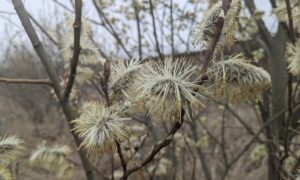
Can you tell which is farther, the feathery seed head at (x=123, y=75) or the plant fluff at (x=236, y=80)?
the feathery seed head at (x=123, y=75)

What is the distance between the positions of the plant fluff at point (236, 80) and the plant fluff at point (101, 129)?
1.01ft

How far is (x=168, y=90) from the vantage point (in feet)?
4.74

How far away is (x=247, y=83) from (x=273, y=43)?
2287 mm

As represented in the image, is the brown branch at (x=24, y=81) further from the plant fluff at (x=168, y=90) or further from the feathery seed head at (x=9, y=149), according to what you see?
the plant fluff at (x=168, y=90)

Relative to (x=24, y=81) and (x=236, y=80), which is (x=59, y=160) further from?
(x=236, y=80)

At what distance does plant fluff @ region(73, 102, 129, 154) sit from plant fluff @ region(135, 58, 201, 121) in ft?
0.42

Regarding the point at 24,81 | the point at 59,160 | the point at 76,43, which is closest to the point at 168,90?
the point at 76,43

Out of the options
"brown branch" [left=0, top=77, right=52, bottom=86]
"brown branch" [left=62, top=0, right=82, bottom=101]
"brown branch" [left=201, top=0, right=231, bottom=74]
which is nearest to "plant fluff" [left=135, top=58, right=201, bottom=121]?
"brown branch" [left=201, top=0, right=231, bottom=74]

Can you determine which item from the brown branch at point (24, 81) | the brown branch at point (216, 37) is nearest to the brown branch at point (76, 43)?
the brown branch at point (24, 81)

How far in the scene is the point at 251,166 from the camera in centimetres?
883

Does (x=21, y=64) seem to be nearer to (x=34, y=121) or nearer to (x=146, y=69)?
(x=34, y=121)

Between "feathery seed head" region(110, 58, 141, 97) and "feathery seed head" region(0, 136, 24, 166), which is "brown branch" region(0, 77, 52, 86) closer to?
"feathery seed head" region(0, 136, 24, 166)

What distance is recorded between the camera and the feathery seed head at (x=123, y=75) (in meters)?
1.67

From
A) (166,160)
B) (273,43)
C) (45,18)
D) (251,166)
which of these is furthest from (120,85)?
(45,18)
